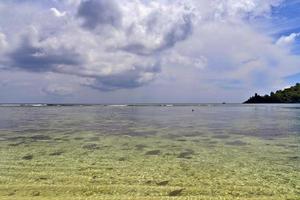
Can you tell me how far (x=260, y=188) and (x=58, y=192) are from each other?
6.81m

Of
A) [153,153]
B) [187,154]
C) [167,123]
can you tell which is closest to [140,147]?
[153,153]

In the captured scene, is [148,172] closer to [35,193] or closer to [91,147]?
[35,193]

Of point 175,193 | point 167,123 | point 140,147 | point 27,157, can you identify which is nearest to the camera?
point 175,193

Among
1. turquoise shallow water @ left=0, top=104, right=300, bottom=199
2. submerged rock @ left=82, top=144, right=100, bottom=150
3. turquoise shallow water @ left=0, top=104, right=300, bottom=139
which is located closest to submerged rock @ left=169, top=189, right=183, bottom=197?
turquoise shallow water @ left=0, top=104, right=300, bottom=199

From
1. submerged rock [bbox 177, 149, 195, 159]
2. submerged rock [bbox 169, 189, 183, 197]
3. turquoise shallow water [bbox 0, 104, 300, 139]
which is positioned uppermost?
turquoise shallow water [bbox 0, 104, 300, 139]

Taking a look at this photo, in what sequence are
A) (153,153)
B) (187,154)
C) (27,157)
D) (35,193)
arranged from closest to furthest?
(35,193), (27,157), (187,154), (153,153)

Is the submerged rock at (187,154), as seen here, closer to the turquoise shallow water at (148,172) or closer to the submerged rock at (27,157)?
the turquoise shallow water at (148,172)

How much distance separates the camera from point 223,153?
17906 mm

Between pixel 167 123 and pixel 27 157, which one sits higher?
pixel 167 123

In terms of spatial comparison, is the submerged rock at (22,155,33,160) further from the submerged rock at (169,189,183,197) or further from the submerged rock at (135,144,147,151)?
the submerged rock at (169,189,183,197)

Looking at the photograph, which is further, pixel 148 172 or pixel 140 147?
pixel 140 147

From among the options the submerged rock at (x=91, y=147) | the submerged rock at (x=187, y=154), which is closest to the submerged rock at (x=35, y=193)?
the submerged rock at (x=187, y=154)

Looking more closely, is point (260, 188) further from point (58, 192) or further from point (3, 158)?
point (3, 158)

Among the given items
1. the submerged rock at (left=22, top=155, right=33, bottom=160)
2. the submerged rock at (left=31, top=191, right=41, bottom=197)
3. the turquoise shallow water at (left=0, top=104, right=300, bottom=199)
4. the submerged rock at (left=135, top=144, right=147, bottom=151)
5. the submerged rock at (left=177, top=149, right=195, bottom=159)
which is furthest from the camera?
the submerged rock at (left=135, top=144, right=147, bottom=151)
